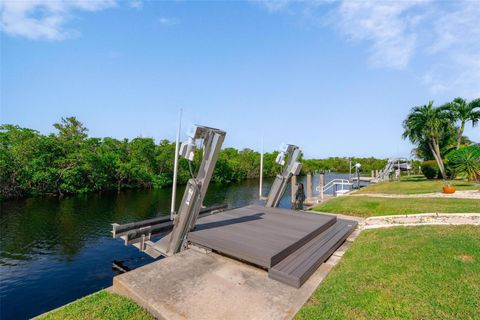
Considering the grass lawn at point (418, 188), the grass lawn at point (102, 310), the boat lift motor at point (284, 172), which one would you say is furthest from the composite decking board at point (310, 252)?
the grass lawn at point (418, 188)

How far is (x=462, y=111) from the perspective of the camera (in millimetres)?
25031

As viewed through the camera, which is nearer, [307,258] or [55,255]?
[307,258]

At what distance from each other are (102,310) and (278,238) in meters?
3.98

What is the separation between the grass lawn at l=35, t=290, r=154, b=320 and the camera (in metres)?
3.69

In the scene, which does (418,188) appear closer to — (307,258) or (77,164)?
(307,258)

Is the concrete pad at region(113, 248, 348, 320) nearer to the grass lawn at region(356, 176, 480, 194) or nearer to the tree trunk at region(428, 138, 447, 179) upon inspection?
the grass lawn at region(356, 176, 480, 194)

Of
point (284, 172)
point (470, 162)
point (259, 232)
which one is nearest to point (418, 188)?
point (470, 162)

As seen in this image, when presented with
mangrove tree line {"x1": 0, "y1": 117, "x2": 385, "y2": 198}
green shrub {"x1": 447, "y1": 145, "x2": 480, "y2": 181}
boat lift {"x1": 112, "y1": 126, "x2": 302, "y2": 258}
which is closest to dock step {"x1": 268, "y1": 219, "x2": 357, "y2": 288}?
boat lift {"x1": 112, "y1": 126, "x2": 302, "y2": 258}

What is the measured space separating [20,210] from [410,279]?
77.2 feet

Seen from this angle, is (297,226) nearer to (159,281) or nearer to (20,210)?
(159,281)

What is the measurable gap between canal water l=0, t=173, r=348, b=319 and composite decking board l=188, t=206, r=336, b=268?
3.77m

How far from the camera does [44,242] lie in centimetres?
1139

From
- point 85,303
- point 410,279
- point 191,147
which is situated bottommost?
point 85,303

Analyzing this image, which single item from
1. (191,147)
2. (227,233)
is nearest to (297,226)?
(227,233)
